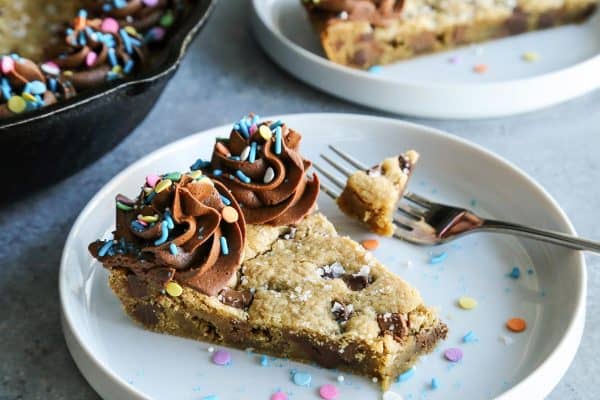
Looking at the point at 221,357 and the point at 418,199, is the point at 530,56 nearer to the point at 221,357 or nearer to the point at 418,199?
the point at 418,199

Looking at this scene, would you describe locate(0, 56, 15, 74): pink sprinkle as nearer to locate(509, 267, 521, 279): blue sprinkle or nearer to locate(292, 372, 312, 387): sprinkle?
locate(292, 372, 312, 387): sprinkle

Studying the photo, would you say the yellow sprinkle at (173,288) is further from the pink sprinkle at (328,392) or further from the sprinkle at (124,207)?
the pink sprinkle at (328,392)

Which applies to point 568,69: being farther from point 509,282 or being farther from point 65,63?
point 65,63

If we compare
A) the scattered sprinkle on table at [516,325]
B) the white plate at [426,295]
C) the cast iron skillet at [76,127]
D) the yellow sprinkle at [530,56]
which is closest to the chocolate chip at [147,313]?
the white plate at [426,295]

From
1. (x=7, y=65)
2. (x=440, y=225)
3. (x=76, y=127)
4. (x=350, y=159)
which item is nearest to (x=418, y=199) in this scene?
(x=440, y=225)

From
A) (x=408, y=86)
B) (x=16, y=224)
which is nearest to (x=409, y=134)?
(x=408, y=86)

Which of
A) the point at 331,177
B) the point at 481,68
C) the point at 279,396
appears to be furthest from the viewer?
the point at 481,68
